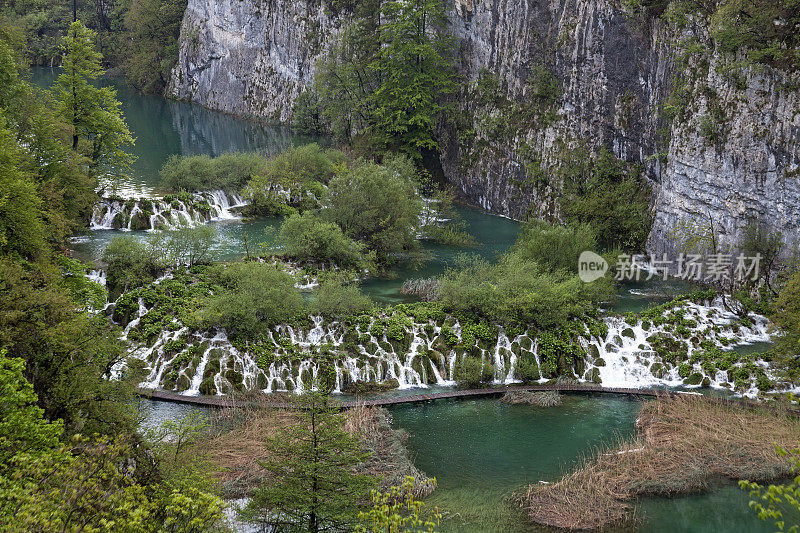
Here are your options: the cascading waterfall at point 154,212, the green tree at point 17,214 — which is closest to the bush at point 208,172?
the cascading waterfall at point 154,212

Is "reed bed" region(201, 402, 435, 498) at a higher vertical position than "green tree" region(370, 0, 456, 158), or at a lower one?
lower

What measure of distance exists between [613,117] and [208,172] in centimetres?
2499

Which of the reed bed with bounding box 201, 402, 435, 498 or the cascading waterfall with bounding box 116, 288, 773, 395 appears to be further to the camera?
the cascading waterfall with bounding box 116, 288, 773, 395

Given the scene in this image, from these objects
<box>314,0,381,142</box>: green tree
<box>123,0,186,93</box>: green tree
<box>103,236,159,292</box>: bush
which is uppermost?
<box>123,0,186,93</box>: green tree

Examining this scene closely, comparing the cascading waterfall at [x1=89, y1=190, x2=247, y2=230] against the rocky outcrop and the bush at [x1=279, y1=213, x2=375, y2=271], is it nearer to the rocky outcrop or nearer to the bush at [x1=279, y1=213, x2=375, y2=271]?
the bush at [x1=279, y1=213, x2=375, y2=271]

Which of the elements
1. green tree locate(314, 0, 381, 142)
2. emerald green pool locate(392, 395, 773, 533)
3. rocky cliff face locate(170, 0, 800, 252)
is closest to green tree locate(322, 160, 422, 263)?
rocky cliff face locate(170, 0, 800, 252)

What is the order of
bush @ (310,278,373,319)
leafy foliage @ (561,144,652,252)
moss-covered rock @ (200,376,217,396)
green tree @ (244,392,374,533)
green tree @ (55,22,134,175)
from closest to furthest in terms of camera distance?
green tree @ (244,392,374,533) < moss-covered rock @ (200,376,217,396) < bush @ (310,278,373,319) < green tree @ (55,22,134,175) < leafy foliage @ (561,144,652,252)

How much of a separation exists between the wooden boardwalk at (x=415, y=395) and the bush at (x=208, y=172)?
875 inches

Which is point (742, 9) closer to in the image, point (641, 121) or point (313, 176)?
point (641, 121)

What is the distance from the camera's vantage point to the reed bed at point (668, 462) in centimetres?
1557

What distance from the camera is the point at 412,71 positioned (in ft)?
163

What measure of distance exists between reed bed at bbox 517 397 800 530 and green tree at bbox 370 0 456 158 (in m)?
33.3

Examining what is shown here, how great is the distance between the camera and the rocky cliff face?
28312 mm

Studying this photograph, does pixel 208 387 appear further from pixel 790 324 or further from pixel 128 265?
pixel 790 324
